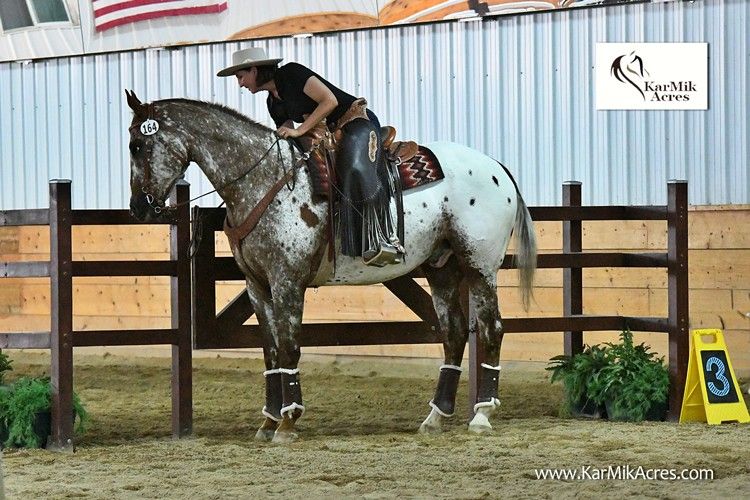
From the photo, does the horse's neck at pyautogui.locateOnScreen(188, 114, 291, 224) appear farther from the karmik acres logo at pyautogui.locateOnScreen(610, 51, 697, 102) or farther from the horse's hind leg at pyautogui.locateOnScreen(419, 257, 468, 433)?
the karmik acres logo at pyautogui.locateOnScreen(610, 51, 697, 102)

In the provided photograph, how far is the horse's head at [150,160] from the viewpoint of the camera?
627 centimetres

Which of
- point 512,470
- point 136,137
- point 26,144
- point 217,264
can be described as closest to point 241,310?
point 217,264

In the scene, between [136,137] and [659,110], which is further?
[659,110]

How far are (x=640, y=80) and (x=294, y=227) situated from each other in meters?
3.90

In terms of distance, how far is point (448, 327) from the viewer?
6953 mm

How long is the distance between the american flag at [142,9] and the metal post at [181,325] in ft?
15.2

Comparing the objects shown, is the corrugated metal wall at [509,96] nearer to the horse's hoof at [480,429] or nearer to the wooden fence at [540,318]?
the wooden fence at [540,318]

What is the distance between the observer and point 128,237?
36.9 ft

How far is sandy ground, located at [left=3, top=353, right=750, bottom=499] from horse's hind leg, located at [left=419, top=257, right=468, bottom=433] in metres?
0.18

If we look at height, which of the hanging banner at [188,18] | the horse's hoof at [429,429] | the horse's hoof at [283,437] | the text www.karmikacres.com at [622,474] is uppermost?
the hanging banner at [188,18]

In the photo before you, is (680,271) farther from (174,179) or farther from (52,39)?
(52,39)

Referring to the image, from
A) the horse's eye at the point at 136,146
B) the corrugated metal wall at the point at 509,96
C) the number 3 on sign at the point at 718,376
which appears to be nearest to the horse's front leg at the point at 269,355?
the horse's eye at the point at 136,146

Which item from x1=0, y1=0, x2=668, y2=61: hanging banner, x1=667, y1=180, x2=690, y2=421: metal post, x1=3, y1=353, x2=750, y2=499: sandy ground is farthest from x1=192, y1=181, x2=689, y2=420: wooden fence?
x1=0, y1=0, x2=668, y2=61: hanging banner

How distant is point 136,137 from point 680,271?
3217 mm
